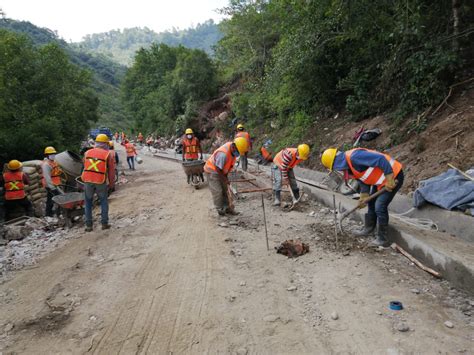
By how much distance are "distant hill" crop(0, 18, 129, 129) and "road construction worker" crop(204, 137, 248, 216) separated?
184ft

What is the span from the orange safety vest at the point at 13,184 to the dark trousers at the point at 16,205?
0.75 feet

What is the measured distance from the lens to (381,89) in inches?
378

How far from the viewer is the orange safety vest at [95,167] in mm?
6164

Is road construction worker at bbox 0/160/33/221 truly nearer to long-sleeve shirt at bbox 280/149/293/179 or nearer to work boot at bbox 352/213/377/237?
long-sleeve shirt at bbox 280/149/293/179

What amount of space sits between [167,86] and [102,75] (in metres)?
66.6

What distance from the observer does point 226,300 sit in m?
3.57

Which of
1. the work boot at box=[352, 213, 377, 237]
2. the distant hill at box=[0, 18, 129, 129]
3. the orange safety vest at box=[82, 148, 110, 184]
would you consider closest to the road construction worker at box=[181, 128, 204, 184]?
the orange safety vest at box=[82, 148, 110, 184]

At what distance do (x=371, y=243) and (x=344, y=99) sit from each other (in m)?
8.48

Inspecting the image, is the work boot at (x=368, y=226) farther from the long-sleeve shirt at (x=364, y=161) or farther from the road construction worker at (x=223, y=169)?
the road construction worker at (x=223, y=169)

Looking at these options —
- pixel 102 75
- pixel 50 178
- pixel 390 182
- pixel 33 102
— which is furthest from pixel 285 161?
pixel 102 75

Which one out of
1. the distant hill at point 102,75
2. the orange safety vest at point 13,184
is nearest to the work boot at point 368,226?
the orange safety vest at point 13,184

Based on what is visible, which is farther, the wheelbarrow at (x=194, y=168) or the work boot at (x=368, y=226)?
the wheelbarrow at (x=194, y=168)

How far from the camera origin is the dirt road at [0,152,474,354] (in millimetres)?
2885

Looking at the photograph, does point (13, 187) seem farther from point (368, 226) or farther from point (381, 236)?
point (381, 236)
